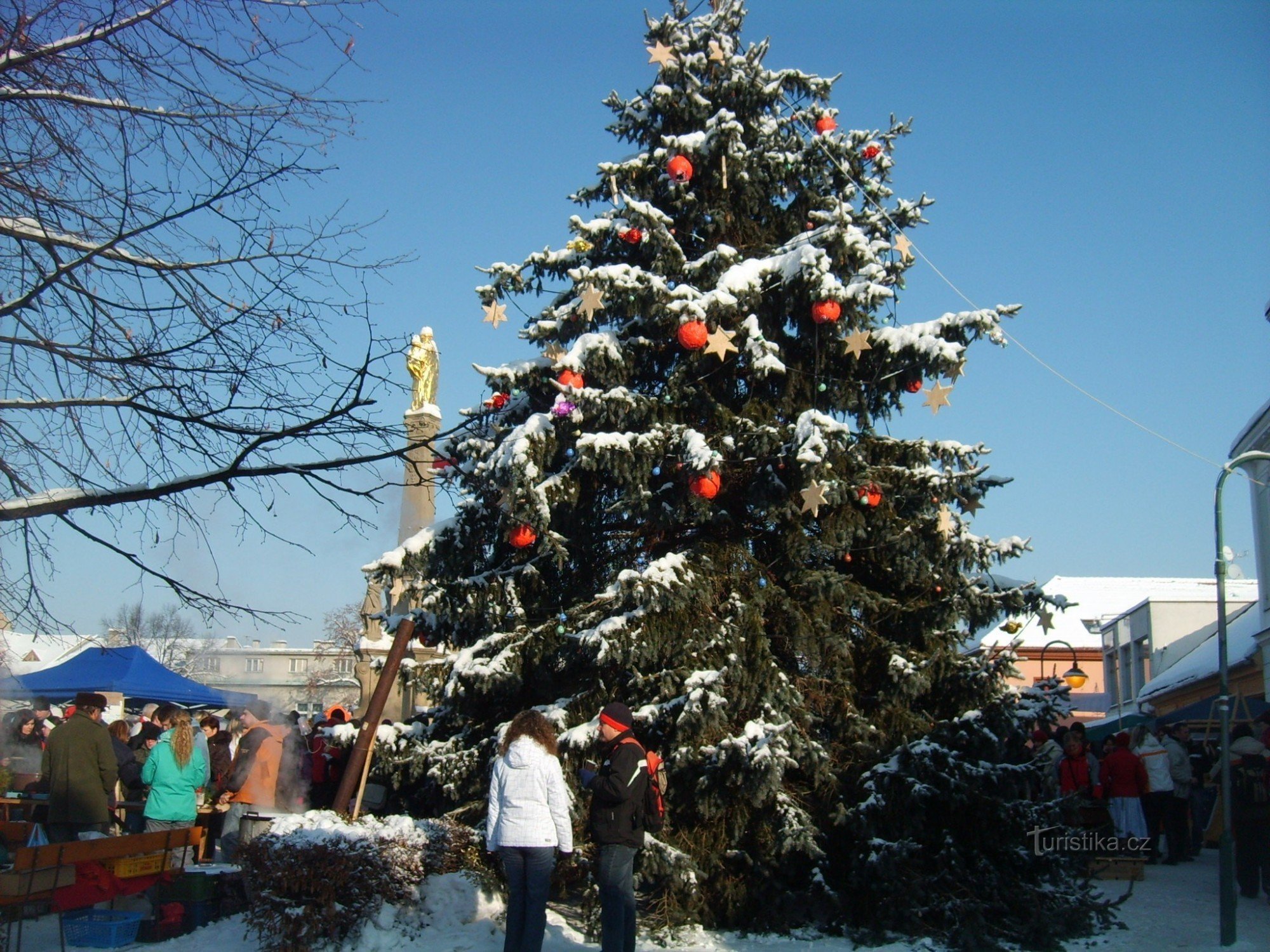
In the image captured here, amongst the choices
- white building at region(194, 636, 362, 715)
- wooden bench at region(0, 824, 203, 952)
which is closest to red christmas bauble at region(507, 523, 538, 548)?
wooden bench at region(0, 824, 203, 952)

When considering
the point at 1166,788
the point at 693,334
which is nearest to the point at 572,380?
the point at 693,334

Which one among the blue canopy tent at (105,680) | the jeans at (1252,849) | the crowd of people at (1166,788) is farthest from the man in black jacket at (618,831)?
the blue canopy tent at (105,680)

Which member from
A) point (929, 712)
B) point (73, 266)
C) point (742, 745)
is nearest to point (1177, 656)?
point (929, 712)

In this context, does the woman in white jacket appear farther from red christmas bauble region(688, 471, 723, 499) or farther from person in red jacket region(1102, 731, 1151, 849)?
person in red jacket region(1102, 731, 1151, 849)

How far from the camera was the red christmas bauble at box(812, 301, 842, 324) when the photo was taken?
8.95 meters

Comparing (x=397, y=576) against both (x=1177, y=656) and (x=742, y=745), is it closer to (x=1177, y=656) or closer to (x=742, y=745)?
(x=742, y=745)

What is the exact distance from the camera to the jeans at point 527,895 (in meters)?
6.48

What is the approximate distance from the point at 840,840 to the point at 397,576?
166 inches

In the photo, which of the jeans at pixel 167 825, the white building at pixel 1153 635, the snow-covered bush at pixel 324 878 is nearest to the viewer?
the snow-covered bush at pixel 324 878

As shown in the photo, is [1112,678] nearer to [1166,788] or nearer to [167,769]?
[1166,788]

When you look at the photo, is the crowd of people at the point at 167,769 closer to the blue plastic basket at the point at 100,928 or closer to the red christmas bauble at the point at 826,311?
the blue plastic basket at the point at 100,928

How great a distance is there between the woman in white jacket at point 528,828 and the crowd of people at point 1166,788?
13.9 ft

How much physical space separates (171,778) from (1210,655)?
2489cm

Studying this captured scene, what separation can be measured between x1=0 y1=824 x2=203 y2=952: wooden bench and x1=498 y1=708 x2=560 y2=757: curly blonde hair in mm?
2760
